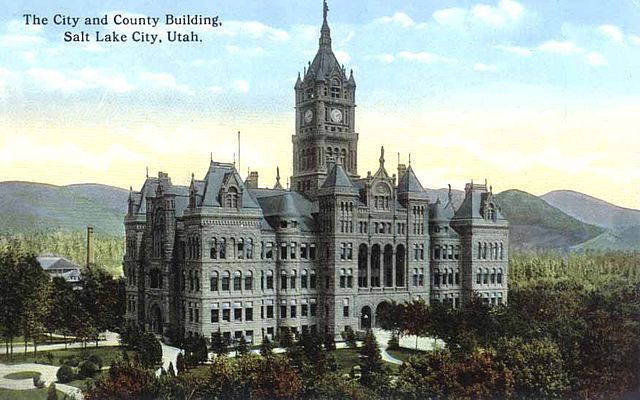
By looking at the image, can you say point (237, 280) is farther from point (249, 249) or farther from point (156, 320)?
point (156, 320)

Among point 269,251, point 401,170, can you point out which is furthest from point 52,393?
point 401,170

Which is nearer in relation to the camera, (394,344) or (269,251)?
(394,344)

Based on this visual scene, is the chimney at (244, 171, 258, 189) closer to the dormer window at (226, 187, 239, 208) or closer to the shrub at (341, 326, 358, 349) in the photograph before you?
the dormer window at (226, 187, 239, 208)

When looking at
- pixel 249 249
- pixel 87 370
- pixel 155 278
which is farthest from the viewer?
pixel 155 278

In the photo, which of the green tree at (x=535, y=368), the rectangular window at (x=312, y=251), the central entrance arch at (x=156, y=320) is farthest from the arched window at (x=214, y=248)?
the green tree at (x=535, y=368)

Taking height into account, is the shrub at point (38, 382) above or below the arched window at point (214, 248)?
below

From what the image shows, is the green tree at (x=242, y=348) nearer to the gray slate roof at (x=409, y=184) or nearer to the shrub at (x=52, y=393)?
the shrub at (x=52, y=393)
